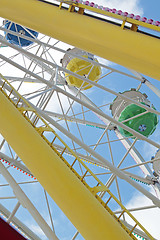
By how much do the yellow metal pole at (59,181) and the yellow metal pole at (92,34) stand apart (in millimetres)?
2112

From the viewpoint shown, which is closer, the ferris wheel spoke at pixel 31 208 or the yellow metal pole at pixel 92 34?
the ferris wheel spoke at pixel 31 208

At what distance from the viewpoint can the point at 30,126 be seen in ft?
22.3

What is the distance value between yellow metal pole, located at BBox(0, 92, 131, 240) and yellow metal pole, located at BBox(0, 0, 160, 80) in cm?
211

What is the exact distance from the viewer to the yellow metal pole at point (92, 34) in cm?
671

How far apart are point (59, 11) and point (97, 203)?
16.1 ft

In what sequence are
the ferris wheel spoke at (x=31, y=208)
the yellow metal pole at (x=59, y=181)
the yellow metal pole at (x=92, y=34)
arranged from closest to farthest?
the yellow metal pole at (x=59, y=181) < the ferris wheel spoke at (x=31, y=208) < the yellow metal pole at (x=92, y=34)

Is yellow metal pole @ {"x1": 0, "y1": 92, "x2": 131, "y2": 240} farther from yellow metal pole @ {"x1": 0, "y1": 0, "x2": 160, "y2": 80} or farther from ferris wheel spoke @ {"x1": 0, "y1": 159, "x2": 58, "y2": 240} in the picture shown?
yellow metal pole @ {"x1": 0, "y1": 0, "x2": 160, "y2": 80}

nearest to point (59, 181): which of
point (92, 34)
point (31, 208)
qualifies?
point (31, 208)

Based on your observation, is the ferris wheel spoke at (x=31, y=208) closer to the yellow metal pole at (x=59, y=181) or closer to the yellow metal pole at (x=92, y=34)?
the yellow metal pole at (x=59, y=181)

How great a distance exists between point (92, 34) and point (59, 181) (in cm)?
332

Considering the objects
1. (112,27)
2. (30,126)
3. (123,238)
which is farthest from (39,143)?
(112,27)

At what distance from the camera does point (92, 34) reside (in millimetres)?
7547

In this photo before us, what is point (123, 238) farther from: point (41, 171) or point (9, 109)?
point (9, 109)

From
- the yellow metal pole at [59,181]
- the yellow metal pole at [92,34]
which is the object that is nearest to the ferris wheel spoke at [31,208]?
the yellow metal pole at [59,181]
